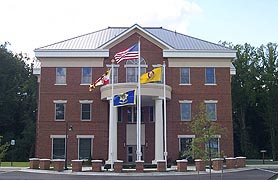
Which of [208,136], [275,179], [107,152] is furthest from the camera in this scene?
[107,152]

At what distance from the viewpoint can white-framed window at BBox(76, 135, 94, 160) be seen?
40281 millimetres

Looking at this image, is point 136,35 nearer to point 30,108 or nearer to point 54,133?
point 54,133

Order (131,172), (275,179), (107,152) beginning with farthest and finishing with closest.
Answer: (107,152)
(131,172)
(275,179)

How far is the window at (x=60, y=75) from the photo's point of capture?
4178 cm

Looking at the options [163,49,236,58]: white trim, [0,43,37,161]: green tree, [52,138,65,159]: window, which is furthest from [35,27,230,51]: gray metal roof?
[0,43,37,161]: green tree

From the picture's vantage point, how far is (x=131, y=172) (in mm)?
29562

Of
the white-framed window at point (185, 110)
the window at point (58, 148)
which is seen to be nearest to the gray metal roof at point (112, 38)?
the white-framed window at point (185, 110)

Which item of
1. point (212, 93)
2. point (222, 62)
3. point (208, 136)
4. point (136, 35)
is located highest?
point (136, 35)

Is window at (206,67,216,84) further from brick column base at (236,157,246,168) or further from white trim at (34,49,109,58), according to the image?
white trim at (34,49,109,58)

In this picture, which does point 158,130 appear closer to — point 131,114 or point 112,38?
point 131,114

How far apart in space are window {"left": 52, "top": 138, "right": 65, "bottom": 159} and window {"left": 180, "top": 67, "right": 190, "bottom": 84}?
13.4m

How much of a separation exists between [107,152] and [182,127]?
7803 mm

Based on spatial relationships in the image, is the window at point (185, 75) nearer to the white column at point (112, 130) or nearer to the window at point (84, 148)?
the white column at point (112, 130)

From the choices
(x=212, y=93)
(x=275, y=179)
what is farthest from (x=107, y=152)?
(x=275, y=179)
